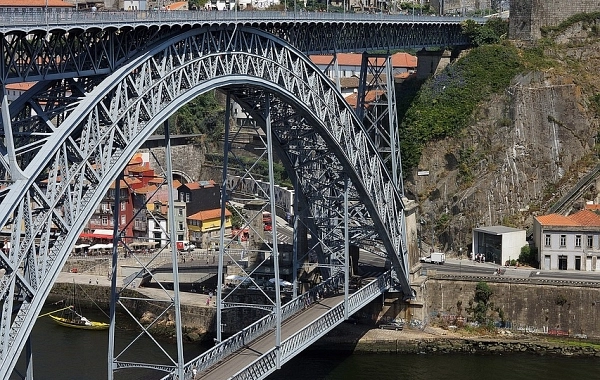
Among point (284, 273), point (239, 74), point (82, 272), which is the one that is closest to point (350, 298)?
point (284, 273)

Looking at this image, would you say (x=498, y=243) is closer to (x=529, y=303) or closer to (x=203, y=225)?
(x=529, y=303)

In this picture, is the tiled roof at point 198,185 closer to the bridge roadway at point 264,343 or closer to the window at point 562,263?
the window at point 562,263

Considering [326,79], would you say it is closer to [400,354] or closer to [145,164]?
[400,354]

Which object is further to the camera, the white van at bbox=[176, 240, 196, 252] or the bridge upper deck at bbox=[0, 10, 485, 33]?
the white van at bbox=[176, 240, 196, 252]

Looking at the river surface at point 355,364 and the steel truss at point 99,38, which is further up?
the steel truss at point 99,38

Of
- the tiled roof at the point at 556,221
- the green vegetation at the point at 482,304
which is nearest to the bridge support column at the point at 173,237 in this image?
the green vegetation at the point at 482,304

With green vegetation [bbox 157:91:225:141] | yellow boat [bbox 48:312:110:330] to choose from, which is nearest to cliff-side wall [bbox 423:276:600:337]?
yellow boat [bbox 48:312:110:330]

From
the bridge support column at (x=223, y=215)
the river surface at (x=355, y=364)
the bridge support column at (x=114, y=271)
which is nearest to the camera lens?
the bridge support column at (x=114, y=271)

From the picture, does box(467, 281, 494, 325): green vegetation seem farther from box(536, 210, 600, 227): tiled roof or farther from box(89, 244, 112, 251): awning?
box(89, 244, 112, 251): awning
